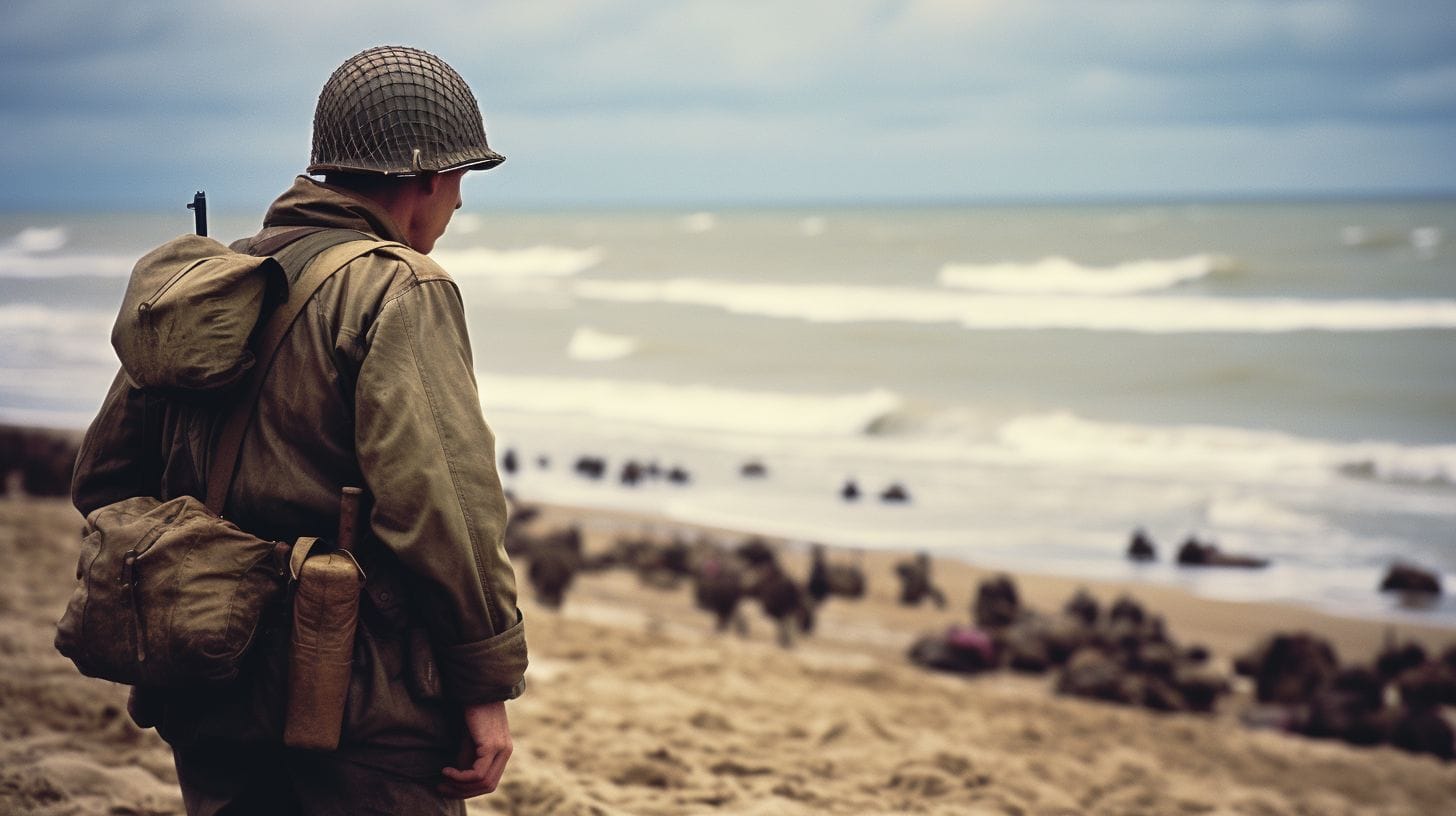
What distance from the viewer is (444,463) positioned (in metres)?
1.93

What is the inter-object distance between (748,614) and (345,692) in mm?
6304

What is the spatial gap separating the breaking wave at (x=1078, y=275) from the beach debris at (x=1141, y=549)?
963 inches

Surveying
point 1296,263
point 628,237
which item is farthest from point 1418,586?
point 628,237

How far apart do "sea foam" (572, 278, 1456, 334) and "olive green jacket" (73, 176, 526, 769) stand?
24342 mm

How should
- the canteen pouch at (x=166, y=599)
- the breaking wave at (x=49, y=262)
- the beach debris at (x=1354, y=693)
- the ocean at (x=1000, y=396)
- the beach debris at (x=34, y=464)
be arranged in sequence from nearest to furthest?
the canteen pouch at (x=166, y=599)
the beach debris at (x=1354, y=693)
the beach debris at (x=34, y=464)
the ocean at (x=1000, y=396)
the breaking wave at (x=49, y=262)

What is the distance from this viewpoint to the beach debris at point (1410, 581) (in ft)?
27.5

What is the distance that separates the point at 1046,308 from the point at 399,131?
28.3 metres

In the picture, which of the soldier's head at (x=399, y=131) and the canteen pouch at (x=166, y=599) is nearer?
the canteen pouch at (x=166, y=599)

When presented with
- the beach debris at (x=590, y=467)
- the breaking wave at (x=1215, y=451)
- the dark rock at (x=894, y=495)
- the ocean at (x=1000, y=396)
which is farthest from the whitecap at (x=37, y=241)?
the dark rock at (x=894, y=495)

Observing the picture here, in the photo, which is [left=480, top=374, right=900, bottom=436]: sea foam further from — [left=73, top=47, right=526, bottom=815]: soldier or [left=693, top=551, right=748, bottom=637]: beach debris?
[left=73, top=47, right=526, bottom=815]: soldier

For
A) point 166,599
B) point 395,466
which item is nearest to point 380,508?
point 395,466

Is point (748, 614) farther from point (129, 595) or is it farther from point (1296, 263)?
point (1296, 263)

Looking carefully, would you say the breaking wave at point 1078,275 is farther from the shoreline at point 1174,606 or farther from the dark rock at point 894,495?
the shoreline at point 1174,606

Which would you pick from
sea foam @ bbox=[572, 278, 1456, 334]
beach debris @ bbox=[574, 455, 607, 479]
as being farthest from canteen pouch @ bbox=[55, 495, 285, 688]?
sea foam @ bbox=[572, 278, 1456, 334]
